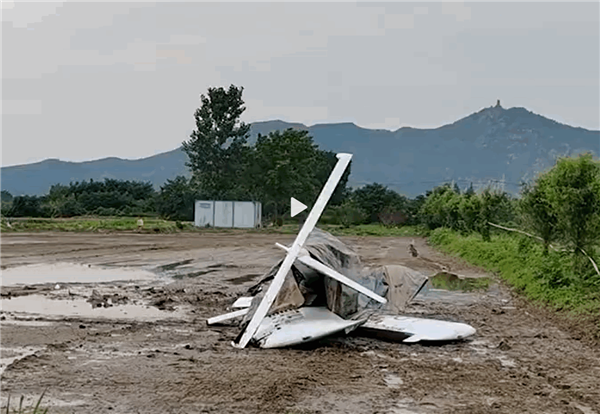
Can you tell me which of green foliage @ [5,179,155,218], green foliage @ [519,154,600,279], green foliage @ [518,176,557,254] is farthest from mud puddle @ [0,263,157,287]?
green foliage @ [5,179,155,218]

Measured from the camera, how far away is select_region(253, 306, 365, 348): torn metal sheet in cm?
1116

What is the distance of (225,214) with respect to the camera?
194ft

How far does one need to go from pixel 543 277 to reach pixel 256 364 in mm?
10064

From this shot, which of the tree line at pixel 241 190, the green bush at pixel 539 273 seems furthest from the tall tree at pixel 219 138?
the green bush at pixel 539 273

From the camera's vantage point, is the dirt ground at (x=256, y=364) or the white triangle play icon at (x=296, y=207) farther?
the white triangle play icon at (x=296, y=207)

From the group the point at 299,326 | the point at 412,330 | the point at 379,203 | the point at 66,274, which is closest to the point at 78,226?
the point at 66,274

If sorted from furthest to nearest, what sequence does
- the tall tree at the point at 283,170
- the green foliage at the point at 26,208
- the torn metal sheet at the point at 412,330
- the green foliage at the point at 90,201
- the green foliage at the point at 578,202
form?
the tall tree at the point at 283,170 → the green foliage at the point at 90,201 → the green foliage at the point at 26,208 → the green foliage at the point at 578,202 → the torn metal sheet at the point at 412,330

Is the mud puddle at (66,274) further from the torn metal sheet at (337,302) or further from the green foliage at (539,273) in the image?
the green foliage at (539,273)

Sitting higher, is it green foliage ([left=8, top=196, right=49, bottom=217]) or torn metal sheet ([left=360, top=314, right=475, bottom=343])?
green foliage ([left=8, top=196, right=49, bottom=217])

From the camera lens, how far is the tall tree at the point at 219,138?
2958 inches

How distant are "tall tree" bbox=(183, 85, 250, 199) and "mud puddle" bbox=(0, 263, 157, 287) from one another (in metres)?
50.7

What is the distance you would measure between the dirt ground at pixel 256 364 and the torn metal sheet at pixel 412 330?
0.15 meters

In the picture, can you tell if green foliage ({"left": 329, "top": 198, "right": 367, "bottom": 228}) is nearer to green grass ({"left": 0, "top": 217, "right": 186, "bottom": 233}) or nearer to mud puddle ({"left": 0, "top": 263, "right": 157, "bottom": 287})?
green grass ({"left": 0, "top": 217, "right": 186, "bottom": 233})

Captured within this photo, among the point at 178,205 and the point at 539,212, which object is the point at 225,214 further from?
the point at 539,212
